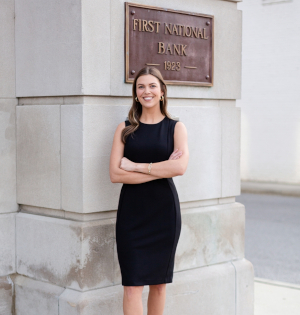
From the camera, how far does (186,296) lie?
455 centimetres

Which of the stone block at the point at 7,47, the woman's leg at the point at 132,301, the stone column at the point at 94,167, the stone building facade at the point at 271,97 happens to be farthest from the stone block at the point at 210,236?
the stone building facade at the point at 271,97

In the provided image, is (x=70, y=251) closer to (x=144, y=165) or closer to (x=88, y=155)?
(x=88, y=155)

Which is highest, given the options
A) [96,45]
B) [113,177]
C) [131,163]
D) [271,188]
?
[96,45]

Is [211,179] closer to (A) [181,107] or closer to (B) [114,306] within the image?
(A) [181,107]

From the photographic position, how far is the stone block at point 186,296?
3.96 m

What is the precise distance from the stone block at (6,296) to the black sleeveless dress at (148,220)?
1.22 m

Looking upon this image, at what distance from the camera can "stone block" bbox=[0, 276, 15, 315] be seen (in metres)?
4.42

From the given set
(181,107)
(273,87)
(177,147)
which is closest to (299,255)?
(181,107)

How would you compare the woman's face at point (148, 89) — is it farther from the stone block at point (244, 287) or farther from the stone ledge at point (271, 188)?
the stone ledge at point (271, 188)

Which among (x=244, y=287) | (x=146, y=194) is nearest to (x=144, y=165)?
(x=146, y=194)

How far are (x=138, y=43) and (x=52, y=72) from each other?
27.8 inches

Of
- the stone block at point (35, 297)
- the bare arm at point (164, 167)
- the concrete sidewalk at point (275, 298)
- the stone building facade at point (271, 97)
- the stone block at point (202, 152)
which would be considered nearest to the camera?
the bare arm at point (164, 167)

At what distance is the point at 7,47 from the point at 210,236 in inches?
93.3

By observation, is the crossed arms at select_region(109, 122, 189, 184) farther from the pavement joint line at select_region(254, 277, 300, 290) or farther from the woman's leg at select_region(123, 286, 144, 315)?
the pavement joint line at select_region(254, 277, 300, 290)
